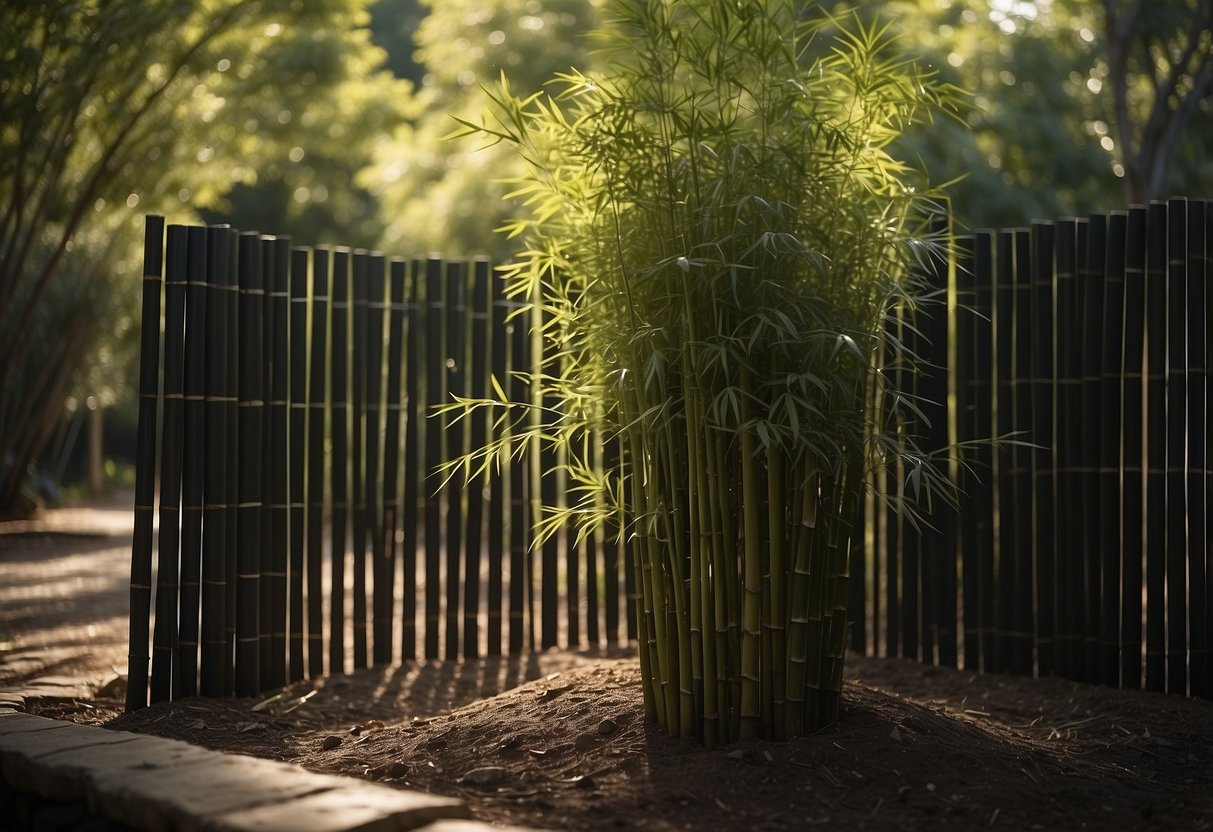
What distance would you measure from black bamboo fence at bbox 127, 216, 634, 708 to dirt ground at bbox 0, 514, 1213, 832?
22 centimetres

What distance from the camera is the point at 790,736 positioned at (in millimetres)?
2908

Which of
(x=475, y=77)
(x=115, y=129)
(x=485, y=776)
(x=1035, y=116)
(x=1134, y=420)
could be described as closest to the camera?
(x=485, y=776)

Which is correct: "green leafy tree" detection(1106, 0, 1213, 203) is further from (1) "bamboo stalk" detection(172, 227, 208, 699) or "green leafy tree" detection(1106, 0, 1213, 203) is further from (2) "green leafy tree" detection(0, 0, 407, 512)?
(1) "bamboo stalk" detection(172, 227, 208, 699)

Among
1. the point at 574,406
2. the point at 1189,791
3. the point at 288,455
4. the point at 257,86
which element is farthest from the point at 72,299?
the point at 1189,791

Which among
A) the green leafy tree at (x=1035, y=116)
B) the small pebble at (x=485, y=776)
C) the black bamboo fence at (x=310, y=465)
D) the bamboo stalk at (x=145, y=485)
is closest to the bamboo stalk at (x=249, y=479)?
the black bamboo fence at (x=310, y=465)

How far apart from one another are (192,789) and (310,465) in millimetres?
1795

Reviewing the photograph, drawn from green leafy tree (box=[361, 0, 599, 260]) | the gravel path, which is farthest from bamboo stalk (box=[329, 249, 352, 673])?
green leafy tree (box=[361, 0, 599, 260])

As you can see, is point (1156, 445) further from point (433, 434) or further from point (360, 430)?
point (360, 430)

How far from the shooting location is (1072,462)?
3.92 meters

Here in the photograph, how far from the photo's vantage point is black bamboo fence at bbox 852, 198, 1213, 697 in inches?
147

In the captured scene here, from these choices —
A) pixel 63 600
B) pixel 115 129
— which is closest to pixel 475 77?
pixel 115 129

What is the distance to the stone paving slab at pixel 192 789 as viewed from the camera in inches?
85.7

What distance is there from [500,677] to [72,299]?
7.49 meters

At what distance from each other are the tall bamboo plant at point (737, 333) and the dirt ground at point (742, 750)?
20 centimetres
